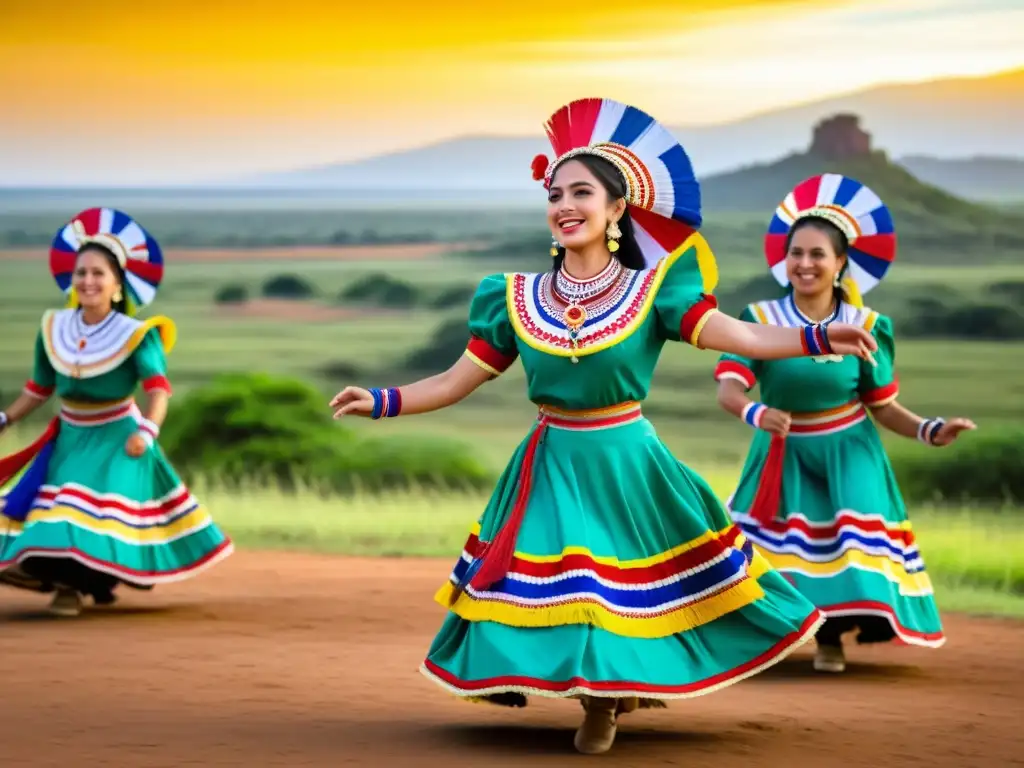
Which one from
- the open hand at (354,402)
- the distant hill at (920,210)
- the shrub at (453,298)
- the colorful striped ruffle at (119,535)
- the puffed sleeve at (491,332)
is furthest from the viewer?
the shrub at (453,298)

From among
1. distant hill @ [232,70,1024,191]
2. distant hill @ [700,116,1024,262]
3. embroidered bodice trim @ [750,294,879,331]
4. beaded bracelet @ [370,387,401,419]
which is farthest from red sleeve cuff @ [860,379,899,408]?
distant hill @ [700,116,1024,262]

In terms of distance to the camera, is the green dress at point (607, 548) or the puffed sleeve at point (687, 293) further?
the puffed sleeve at point (687, 293)

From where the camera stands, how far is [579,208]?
5414mm

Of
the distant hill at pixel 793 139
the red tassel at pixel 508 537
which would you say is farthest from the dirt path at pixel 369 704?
the distant hill at pixel 793 139

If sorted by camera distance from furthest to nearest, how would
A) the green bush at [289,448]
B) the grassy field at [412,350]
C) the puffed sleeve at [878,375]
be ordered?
the grassy field at [412,350]
the green bush at [289,448]
the puffed sleeve at [878,375]

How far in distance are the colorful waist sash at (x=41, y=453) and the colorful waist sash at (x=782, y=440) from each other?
2.87 m

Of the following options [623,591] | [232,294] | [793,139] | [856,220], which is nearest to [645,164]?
[623,591]

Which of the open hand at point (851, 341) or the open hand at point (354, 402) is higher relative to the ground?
the open hand at point (851, 341)

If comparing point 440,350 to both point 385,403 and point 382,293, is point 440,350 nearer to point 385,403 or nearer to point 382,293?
point 382,293

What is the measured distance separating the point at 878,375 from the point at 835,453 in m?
0.34

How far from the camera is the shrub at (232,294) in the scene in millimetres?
18500

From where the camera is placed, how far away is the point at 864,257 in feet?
24.1

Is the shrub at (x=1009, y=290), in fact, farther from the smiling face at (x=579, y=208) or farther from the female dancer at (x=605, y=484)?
the smiling face at (x=579, y=208)

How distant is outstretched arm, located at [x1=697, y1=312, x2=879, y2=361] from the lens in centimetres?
507
